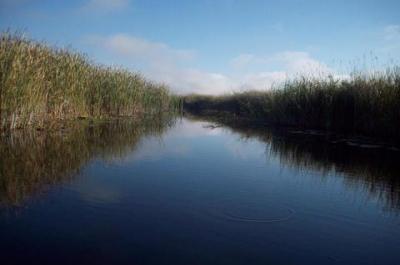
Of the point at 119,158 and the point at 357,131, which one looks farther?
the point at 357,131

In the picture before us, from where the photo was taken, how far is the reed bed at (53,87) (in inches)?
346

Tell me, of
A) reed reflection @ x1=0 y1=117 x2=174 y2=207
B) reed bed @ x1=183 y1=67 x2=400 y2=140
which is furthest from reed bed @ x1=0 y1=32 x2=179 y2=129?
reed bed @ x1=183 y1=67 x2=400 y2=140

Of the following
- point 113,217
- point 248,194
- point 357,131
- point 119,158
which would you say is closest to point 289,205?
point 248,194

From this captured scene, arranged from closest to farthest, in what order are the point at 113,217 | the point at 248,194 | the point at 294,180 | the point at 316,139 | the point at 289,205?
the point at 113,217, the point at 289,205, the point at 248,194, the point at 294,180, the point at 316,139

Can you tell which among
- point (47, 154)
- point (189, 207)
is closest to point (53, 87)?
point (47, 154)

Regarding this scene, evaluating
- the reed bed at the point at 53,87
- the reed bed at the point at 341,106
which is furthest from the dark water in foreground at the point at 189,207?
the reed bed at the point at 341,106

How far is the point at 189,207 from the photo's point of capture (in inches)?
177

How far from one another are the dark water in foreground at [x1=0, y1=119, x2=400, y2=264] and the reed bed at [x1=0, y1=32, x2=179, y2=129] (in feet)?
3.74

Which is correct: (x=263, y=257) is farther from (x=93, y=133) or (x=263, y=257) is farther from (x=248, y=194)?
(x=93, y=133)

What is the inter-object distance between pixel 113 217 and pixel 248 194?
198cm

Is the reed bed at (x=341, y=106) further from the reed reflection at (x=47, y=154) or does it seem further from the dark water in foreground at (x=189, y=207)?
the reed reflection at (x=47, y=154)

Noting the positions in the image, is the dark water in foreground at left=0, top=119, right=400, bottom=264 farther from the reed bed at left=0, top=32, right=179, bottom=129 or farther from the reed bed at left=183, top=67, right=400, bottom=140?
the reed bed at left=183, top=67, right=400, bottom=140

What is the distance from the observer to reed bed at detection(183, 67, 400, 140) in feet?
37.7

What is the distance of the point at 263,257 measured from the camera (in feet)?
10.4
